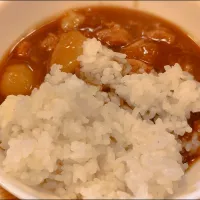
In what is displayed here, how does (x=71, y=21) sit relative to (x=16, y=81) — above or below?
above

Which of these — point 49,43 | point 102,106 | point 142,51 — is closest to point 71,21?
point 49,43

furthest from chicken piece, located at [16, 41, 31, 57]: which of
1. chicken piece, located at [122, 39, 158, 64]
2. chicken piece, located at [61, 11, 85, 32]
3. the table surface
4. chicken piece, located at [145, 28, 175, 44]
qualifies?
the table surface

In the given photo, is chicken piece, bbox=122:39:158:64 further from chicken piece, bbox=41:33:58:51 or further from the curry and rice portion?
chicken piece, bbox=41:33:58:51

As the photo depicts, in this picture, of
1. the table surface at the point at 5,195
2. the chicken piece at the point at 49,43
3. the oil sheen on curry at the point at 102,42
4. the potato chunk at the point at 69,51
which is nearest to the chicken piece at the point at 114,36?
the oil sheen on curry at the point at 102,42

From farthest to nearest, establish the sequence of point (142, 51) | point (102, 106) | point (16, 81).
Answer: point (142, 51)
point (16, 81)
point (102, 106)

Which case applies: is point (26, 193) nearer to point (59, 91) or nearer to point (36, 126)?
point (36, 126)

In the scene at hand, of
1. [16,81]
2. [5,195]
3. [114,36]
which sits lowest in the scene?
[5,195]

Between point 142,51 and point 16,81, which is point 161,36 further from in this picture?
point 16,81
